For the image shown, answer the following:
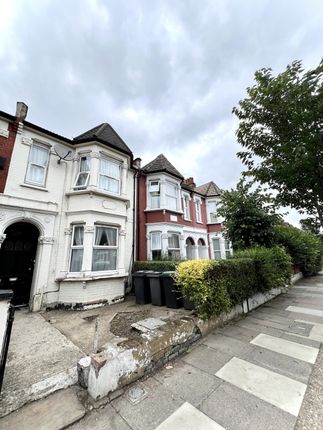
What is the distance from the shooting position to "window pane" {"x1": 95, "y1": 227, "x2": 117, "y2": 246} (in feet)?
26.8

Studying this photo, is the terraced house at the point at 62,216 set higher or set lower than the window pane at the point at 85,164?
lower

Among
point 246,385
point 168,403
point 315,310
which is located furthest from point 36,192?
point 315,310

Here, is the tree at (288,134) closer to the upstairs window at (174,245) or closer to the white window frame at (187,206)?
the upstairs window at (174,245)

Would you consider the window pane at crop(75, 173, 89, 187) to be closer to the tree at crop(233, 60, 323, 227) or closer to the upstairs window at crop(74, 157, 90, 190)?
the upstairs window at crop(74, 157, 90, 190)

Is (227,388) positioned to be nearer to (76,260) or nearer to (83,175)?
(76,260)

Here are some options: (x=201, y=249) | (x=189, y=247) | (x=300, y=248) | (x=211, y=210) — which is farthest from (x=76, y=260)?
(x=300, y=248)

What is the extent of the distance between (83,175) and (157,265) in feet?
17.6

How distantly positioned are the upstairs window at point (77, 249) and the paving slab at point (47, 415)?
5325mm

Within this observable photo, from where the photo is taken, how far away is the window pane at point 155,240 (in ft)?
35.8

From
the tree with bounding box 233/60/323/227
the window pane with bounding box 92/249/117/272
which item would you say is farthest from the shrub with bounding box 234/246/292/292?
the window pane with bounding box 92/249/117/272

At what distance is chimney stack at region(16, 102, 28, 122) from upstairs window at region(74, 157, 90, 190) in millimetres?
2534

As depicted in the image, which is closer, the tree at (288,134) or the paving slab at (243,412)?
the paving slab at (243,412)

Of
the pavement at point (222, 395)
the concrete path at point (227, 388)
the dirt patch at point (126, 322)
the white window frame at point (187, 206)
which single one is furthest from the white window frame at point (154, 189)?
the pavement at point (222, 395)

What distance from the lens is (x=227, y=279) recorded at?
5523mm
